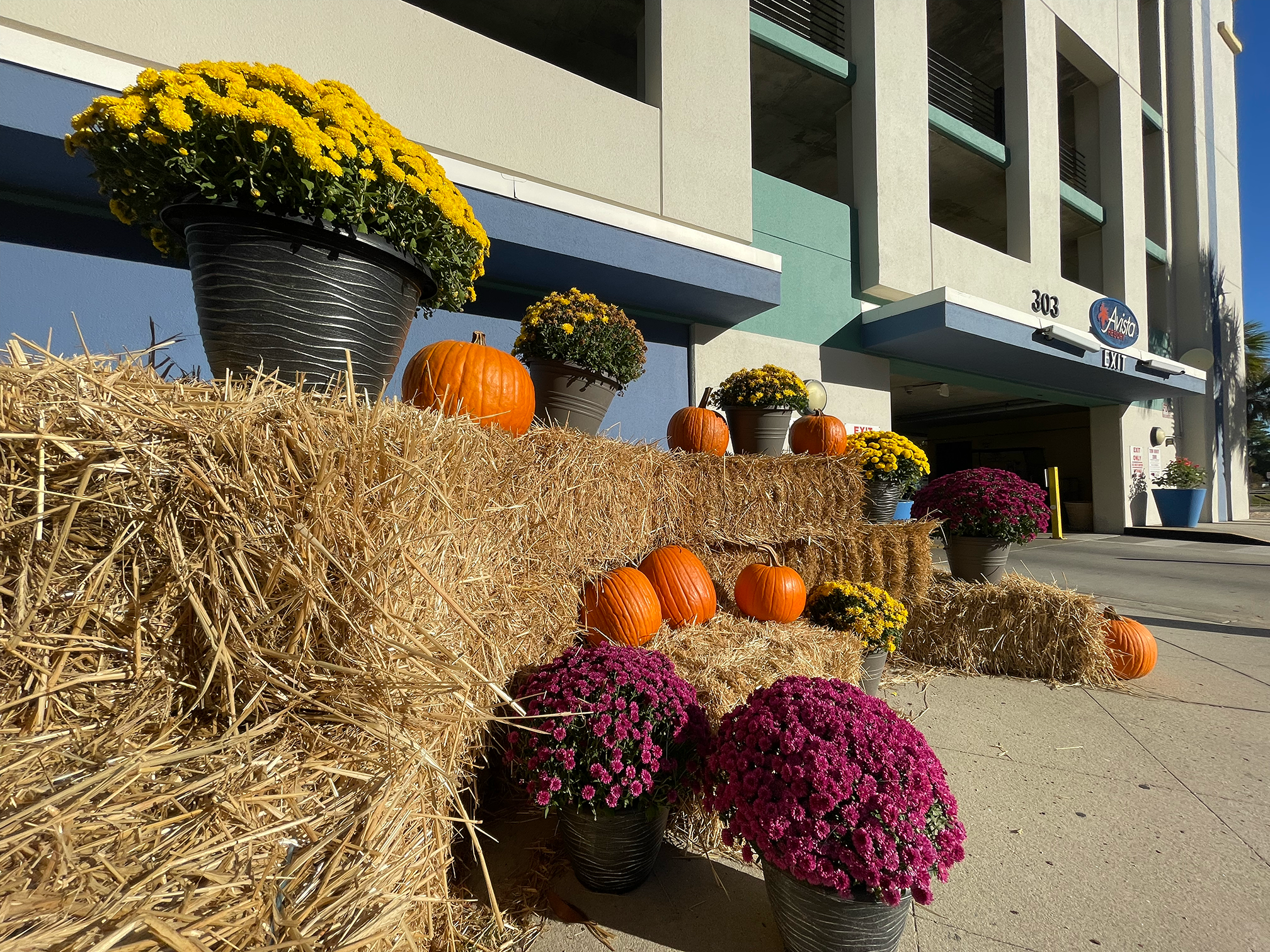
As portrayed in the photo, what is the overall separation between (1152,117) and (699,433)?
52.0 feet

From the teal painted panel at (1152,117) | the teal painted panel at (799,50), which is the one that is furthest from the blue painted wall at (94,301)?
the teal painted panel at (1152,117)

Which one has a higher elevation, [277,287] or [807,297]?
[807,297]

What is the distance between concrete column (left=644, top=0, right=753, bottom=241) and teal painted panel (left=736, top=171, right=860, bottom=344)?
0.84 meters

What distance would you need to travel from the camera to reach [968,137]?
7.70m

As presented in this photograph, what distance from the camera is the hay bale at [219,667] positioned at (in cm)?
71

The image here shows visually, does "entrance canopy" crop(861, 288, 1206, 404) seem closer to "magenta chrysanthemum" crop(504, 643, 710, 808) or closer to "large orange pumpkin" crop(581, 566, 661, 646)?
"large orange pumpkin" crop(581, 566, 661, 646)

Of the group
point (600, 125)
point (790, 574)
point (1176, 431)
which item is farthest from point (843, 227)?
point (1176, 431)

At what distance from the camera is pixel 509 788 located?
2.02m

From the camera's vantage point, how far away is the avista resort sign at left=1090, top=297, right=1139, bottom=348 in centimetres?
857

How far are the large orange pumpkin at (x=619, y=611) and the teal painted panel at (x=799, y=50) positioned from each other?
634 centimetres

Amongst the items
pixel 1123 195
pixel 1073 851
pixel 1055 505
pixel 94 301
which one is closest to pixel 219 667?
pixel 1073 851

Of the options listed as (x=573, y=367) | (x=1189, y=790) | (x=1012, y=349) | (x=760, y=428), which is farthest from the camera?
(x=1012, y=349)

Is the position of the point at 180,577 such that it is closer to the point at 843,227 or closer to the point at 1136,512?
the point at 843,227

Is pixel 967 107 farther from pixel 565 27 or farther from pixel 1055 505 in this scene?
pixel 1055 505
